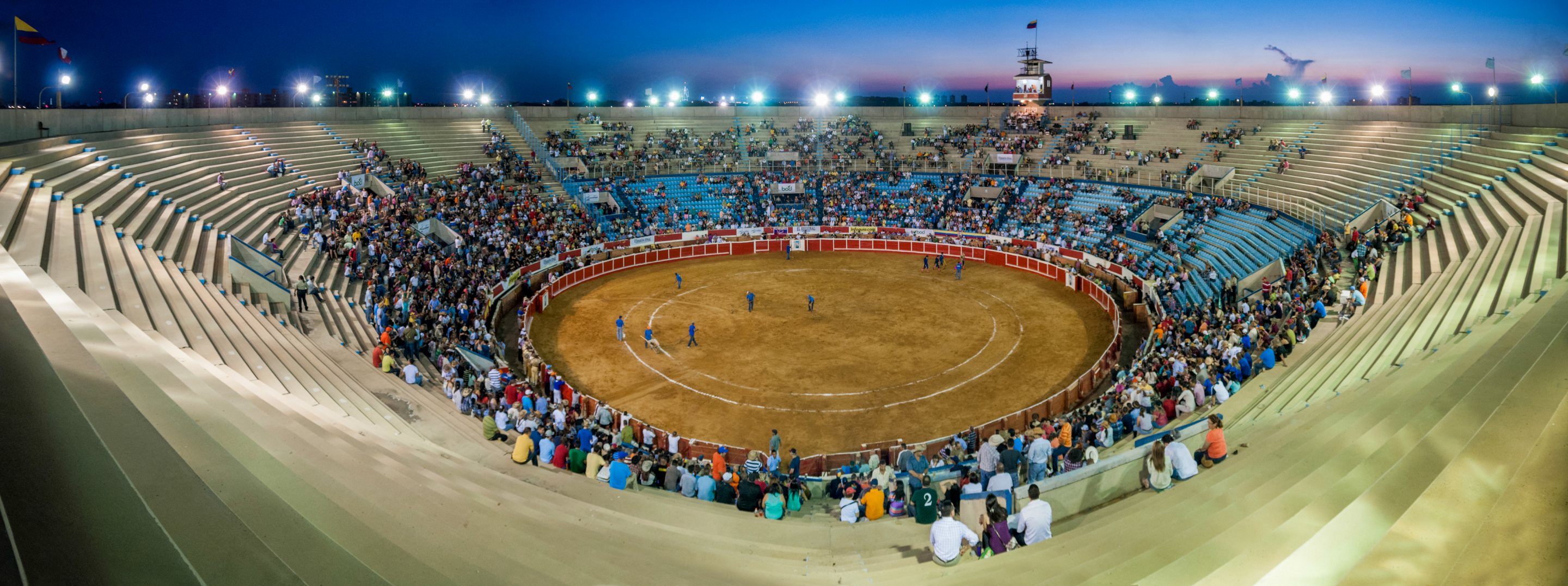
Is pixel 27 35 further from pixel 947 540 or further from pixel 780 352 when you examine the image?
pixel 947 540

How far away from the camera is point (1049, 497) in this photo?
1173cm

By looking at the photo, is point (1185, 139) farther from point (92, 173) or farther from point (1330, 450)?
point (92, 173)

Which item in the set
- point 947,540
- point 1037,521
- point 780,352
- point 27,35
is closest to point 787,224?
point 780,352

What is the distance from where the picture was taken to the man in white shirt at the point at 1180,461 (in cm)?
1206

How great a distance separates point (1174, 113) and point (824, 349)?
4348cm

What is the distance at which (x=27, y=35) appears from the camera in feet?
109

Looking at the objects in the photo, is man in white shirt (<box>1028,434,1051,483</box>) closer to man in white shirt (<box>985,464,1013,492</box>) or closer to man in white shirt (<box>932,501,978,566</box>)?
man in white shirt (<box>985,464,1013,492</box>)

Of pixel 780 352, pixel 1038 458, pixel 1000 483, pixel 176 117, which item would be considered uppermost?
pixel 176 117

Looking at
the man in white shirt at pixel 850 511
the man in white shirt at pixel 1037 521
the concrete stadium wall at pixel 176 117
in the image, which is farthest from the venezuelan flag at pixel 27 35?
the man in white shirt at pixel 1037 521

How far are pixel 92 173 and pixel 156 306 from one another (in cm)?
1571

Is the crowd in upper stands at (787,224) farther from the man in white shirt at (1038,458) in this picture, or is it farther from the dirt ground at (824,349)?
the dirt ground at (824,349)

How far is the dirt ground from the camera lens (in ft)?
79.0

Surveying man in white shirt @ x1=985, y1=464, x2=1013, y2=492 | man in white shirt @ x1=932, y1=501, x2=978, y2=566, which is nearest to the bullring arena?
man in white shirt @ x1=932, y1=501, x2=978, y2=566

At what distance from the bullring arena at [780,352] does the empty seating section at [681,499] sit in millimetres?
69
